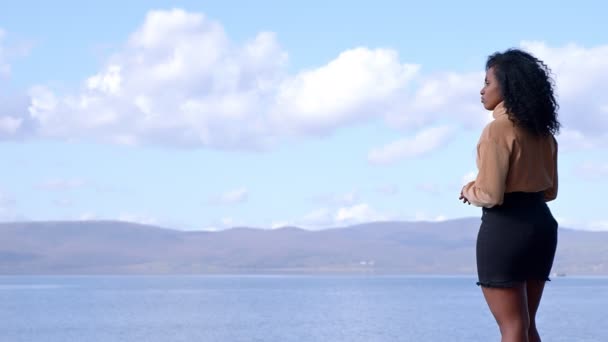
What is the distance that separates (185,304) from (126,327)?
38924 mm

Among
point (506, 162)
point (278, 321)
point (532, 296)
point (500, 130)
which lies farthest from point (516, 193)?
point (278, 321)

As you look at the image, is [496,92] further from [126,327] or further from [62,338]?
[126,327]

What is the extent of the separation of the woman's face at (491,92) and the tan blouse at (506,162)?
46 mm

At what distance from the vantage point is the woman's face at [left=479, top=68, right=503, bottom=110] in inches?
198

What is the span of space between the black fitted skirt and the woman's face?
1.49ft

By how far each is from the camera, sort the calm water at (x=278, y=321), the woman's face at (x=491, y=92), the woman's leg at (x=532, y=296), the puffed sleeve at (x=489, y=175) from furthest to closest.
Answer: the calm water at (x=278, y=321) → the woman's face at (x=491, y=92) → the woman's leg at (x=532, y=296) → the puffed sleeve at (x=489, y=175)

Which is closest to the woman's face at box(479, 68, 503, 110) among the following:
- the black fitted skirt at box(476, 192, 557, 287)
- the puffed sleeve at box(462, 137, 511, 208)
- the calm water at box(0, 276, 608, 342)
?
the puffed sleeve at box(462, 137, 511, 208)

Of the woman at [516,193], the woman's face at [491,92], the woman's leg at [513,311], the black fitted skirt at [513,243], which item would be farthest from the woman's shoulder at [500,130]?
the woman's leg at [513,311]

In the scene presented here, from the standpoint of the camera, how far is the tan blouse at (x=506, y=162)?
15.7ft

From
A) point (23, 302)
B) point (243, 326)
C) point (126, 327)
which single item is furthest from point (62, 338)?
point (23, 302)

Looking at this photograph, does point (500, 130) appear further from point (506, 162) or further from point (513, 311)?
point (513, 311)

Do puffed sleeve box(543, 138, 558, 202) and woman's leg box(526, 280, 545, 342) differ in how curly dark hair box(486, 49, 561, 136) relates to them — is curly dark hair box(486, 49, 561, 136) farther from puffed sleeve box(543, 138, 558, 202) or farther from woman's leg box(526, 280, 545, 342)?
woman's leg box(526, 280, 545, 342)

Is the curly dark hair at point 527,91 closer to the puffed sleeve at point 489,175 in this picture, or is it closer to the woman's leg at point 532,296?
the puffed sleeve at point 489,175

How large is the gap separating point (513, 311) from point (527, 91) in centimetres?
98
